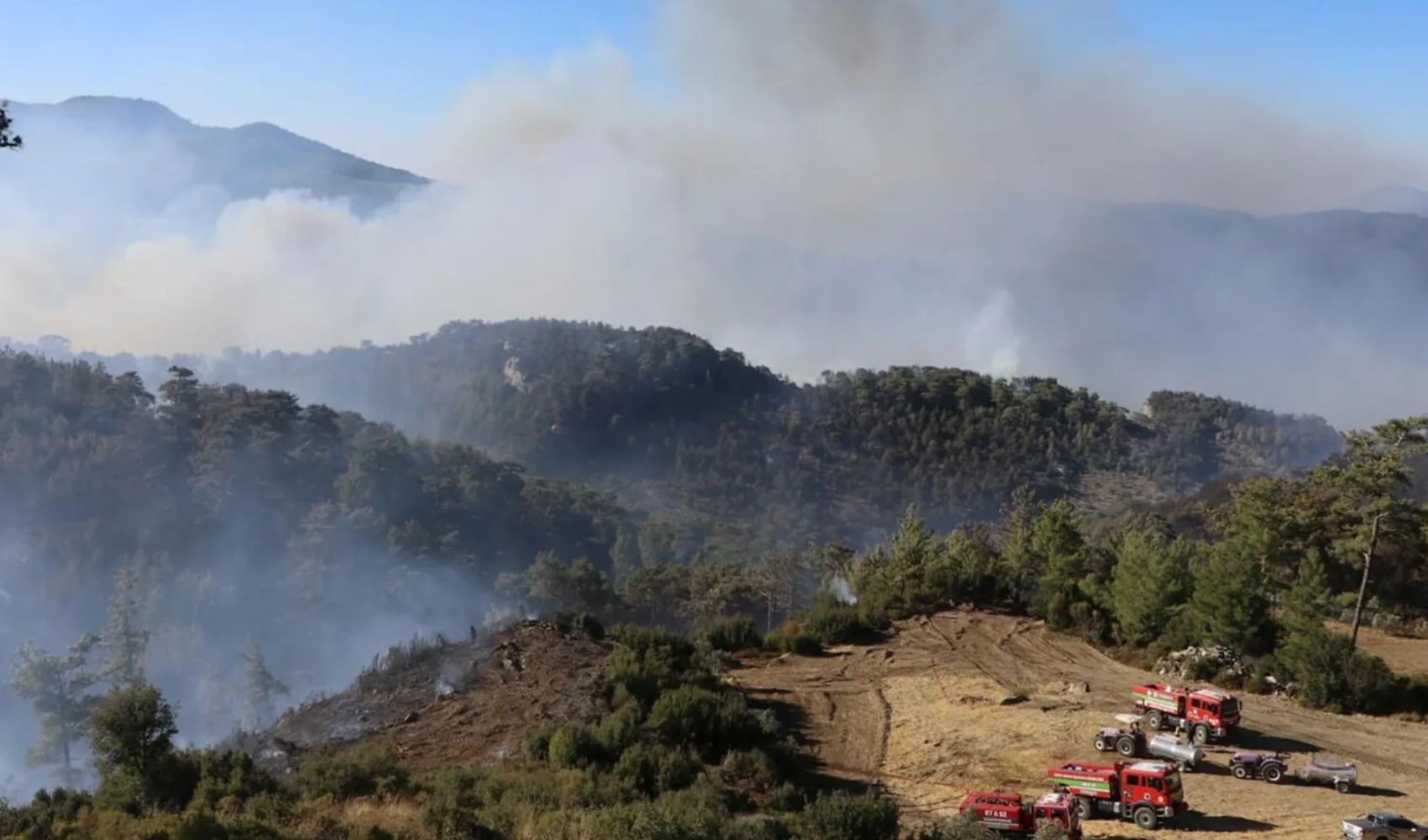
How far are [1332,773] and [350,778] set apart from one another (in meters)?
18.9

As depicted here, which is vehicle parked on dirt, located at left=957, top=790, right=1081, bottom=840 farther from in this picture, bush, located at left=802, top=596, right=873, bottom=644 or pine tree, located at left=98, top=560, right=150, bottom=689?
pine tree, located at left=98, top=560, right=150, bottom=689

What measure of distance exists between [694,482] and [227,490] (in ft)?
211

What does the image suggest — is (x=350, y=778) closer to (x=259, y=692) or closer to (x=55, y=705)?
(x=55, y=705)

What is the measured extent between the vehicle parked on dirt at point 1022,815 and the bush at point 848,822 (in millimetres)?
2718

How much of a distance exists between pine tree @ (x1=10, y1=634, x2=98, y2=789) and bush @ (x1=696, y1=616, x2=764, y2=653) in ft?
85.6

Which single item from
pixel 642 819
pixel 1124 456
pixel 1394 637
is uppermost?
pixel 1124 456

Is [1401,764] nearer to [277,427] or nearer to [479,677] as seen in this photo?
[479,677]

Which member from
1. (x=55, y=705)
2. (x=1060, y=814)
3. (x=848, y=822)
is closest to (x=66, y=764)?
(x=55, y=705)

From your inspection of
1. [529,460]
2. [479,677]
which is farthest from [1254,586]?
[529,460]

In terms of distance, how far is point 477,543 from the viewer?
3748 inches

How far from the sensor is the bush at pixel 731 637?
35.5 meters

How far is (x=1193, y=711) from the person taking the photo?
24.8 m

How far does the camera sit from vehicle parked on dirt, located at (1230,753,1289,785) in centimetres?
2200

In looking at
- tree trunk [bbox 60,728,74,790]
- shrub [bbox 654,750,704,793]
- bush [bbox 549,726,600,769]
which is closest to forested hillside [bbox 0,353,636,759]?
tree trunk [bbox 60,728,74,790]
